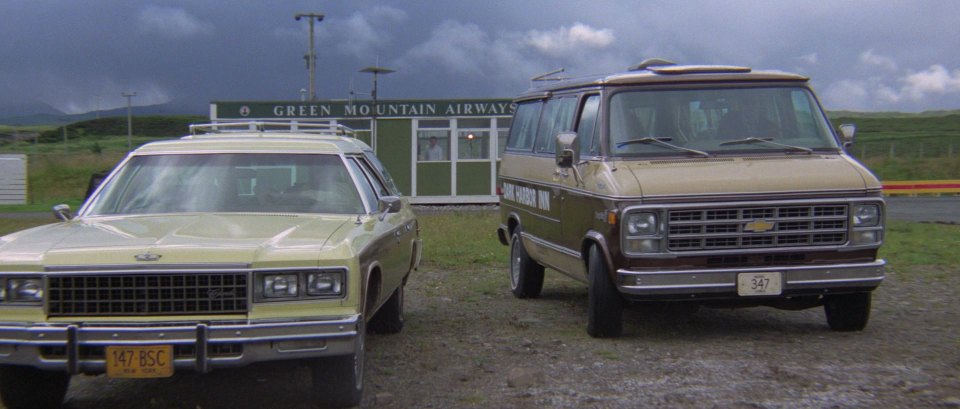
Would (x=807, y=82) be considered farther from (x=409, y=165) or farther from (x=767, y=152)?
(x=409, y=165)

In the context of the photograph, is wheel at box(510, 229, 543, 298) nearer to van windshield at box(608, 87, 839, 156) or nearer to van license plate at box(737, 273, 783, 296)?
van windshield at box(608, 87, 839, 156)

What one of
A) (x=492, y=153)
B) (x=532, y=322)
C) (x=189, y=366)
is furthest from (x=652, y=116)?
(x=492, y=153)

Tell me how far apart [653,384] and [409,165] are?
21.1 metres

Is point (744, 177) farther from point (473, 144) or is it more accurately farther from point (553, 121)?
point (473, 144)

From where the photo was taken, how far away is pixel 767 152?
26.1 feet

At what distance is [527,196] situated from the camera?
10.1m

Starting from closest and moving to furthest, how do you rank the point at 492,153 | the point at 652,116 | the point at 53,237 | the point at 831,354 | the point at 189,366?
the point at 189,366 → the point at 53,237 → the point at 831,354 → the point at 652,116 → the point at 492,153

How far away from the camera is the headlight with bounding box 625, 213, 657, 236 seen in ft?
23.7

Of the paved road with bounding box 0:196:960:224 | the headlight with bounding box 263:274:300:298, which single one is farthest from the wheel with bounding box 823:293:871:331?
the paved road with bounding box 0:196:960:224

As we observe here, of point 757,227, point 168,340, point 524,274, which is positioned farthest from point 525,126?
point 168,340

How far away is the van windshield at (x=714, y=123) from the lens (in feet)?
26.1

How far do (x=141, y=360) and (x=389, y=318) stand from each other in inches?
130

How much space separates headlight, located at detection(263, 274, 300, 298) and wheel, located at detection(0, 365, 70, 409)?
128 cm

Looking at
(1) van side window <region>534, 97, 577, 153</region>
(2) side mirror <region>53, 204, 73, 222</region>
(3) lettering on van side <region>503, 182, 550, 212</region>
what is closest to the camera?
(2) side mirror <region>53, 204, 73, 222</region>
